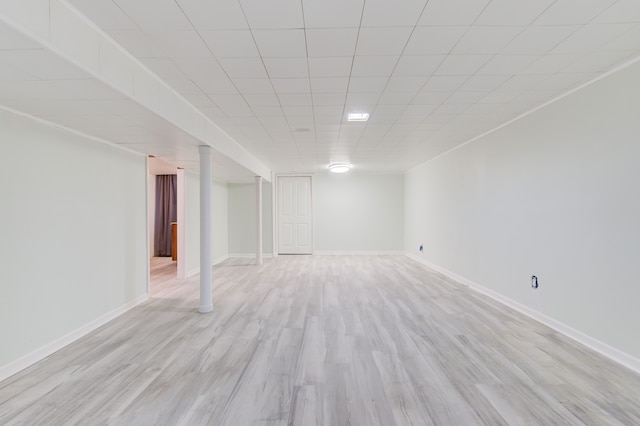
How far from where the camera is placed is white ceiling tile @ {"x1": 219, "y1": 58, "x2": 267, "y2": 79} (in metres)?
2.43

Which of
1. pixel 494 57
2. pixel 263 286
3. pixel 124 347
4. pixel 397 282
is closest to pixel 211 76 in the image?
pixel 494 57

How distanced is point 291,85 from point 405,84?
1.11 metres

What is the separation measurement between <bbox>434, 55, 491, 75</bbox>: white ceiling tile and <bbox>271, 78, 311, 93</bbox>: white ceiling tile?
1.21 meters

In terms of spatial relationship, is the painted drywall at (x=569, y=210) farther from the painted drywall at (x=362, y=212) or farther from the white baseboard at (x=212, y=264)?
the white baseboard at (x=212, y=264)

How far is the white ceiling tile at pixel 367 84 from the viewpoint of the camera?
2775mm

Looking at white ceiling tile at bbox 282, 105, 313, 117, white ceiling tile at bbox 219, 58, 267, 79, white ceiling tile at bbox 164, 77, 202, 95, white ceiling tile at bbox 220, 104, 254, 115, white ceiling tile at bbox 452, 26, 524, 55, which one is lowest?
white ceiling tile at bbox 220, 104, 254, 115

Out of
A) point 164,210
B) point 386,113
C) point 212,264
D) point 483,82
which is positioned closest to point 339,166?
point 386,113

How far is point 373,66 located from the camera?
8.33ft

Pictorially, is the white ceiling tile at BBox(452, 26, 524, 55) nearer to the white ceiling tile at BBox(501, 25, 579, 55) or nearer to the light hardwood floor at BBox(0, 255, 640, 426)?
the white ceiling tile at BBox(501, 25, 579, 55)

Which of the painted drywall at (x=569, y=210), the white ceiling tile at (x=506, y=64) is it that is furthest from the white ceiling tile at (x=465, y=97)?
the painted drywall at (x=569, y=210)

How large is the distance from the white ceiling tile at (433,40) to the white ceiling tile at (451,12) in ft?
0.23

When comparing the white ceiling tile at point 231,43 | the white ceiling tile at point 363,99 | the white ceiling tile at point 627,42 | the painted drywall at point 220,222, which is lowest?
the painted drywall at point 220,222

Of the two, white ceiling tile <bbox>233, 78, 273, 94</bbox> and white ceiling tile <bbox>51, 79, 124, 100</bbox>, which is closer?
white ceiling tile <bbox>51, 79, 124, 100</bbox>

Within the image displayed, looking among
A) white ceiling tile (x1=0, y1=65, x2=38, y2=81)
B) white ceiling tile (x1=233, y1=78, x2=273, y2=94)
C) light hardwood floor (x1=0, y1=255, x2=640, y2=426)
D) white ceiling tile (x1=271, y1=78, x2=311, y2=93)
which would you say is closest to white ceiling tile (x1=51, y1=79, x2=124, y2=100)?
white ceiling tile (x1=0, y1=65, x2=38, y2=81)
